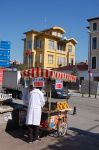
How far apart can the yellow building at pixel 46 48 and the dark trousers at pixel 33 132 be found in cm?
6003

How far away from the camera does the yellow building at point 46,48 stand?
71.1 meters

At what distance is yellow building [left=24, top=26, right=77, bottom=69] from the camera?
71.1m

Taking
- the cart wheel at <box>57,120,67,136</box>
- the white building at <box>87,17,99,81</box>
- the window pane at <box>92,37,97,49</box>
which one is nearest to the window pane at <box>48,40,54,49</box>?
the white building at <box>87,17,99,81</box>

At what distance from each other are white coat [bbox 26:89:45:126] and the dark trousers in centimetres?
22

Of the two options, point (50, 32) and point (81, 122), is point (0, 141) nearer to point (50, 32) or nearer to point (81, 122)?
point (81, 122)

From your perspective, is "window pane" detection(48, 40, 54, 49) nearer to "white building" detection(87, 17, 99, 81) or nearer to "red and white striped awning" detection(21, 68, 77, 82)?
"white building" detection(87, 17, 99, 81)

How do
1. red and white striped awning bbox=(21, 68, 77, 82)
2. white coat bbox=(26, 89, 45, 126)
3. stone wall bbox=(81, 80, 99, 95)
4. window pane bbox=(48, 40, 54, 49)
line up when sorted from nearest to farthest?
white coat bbox=(26, 89, 45, 126)
red and white striped awning bbox=(21, 68, 77, 82)
stone wall bbox=(81, 80, 99, 95)
window pane bbox=(48, 40, 54, 49)

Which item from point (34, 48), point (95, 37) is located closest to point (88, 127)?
point (95, 37)

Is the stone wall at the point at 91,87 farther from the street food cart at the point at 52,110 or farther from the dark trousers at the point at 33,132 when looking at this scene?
the dark trousers at the point at 33,132

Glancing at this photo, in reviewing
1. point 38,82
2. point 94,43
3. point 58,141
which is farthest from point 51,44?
point 58,141

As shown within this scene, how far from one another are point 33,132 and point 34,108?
79 centimetres

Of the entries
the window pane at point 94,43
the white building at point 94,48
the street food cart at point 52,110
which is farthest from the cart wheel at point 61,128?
the window pane at point 94,43

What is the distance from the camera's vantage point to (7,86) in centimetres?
3541

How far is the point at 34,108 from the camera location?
34.0 ft
